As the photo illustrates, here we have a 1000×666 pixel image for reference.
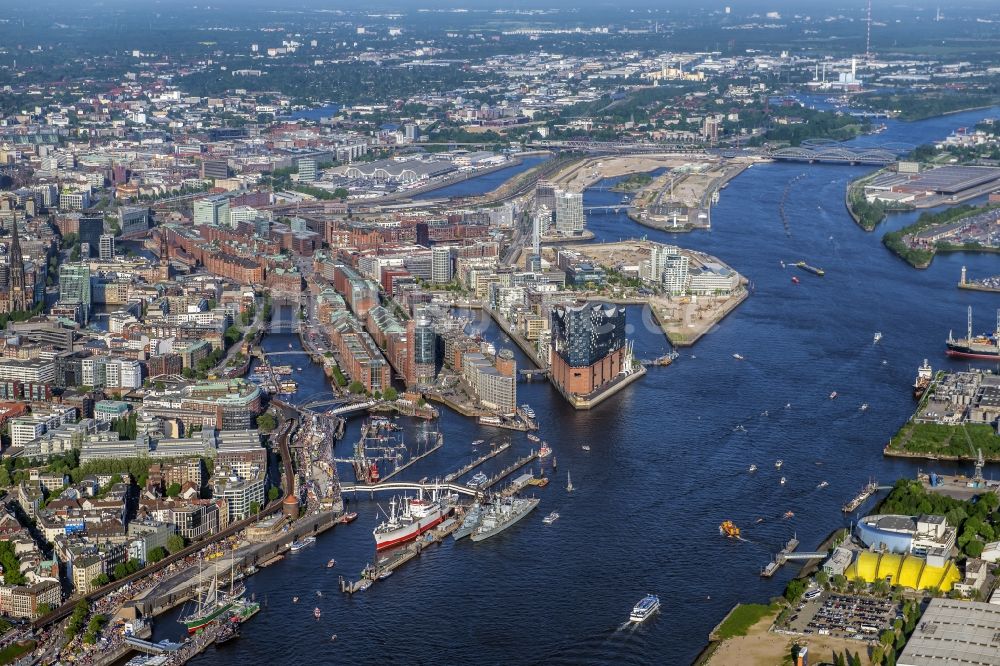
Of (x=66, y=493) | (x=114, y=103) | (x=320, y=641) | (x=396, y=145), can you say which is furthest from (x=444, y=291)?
(x=114, y=103)

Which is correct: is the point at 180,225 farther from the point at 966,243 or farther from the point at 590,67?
the point at 590,67

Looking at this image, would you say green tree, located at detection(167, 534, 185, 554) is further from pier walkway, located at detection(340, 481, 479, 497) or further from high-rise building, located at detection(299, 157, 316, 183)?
high-rise building, located at detection(299, 157, 316, 183)

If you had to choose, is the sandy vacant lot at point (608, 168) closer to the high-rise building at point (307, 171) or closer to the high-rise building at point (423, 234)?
the high-rise building at point (307, 171)

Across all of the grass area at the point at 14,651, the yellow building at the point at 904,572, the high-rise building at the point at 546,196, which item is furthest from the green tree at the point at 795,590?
the high-rise building at the point at 546,196

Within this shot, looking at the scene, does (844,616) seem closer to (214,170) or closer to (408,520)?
(408,520)

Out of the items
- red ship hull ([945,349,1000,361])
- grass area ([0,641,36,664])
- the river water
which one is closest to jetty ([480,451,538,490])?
the river water
